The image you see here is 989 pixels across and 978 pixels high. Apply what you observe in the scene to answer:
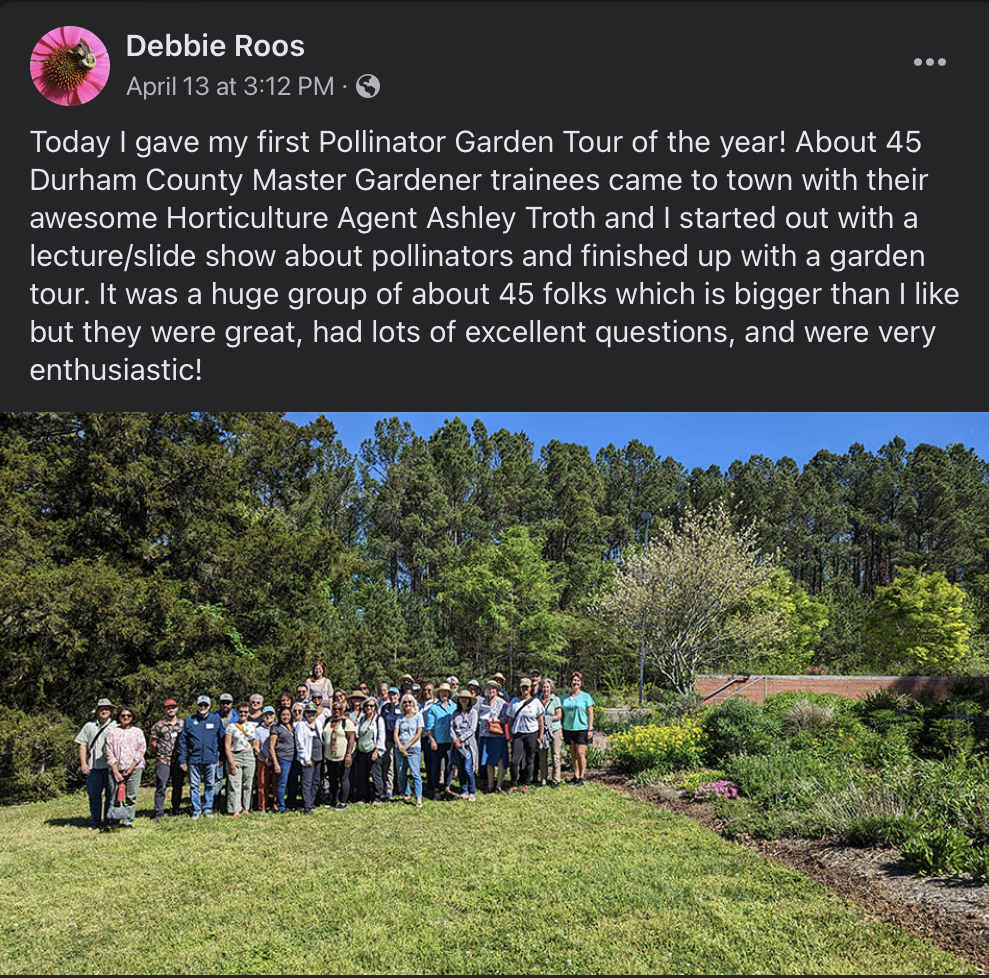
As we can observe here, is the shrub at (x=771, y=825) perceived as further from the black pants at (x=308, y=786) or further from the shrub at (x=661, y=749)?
the black pants at (x=308, y=786)

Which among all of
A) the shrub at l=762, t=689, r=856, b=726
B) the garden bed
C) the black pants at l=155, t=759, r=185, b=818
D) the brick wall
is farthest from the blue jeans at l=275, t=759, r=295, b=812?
the brick wall

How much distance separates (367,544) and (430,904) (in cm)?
3489

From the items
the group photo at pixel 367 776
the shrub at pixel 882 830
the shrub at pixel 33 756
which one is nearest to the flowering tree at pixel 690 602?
the group photo at pixel 367 776

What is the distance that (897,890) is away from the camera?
6.37 m

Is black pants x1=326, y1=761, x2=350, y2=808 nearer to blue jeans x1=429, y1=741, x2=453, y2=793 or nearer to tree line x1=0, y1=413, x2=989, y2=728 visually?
blue jeans x1=429, y1=741, x2=453, y2=793

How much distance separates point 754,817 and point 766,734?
3491mm

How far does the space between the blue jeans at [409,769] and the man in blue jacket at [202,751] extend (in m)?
2.54

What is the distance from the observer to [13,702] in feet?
49.7

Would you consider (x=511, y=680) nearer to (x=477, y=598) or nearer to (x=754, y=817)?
(x=477, y=598)

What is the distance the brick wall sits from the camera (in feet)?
89.0

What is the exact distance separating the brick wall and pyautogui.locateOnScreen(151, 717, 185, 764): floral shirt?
2097 cm

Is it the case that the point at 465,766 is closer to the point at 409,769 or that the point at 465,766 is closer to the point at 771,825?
the point at 409,769

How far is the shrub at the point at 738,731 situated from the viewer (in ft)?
37.7

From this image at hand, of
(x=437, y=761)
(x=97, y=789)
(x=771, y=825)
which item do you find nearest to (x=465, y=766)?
(x=437, y=761)
